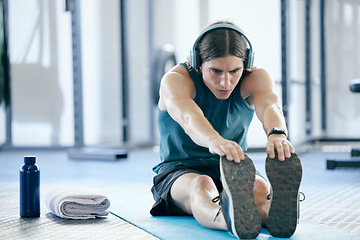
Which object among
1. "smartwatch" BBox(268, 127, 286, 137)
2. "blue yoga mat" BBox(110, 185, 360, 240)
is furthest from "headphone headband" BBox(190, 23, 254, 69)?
"blue yoga mat" BBox(110, 185, 360, 240)

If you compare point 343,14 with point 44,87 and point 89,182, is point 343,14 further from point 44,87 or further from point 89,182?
point 89,182

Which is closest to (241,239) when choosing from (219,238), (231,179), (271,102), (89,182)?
(219,238)

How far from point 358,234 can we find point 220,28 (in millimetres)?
837

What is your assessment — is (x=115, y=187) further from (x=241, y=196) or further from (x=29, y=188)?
(x=241, y=196)

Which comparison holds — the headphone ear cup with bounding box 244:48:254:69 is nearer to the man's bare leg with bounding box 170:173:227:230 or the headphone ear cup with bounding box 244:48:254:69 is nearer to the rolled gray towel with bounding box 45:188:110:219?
the man's bare leg with bounding box 170:173:227:230

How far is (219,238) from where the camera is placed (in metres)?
1.63

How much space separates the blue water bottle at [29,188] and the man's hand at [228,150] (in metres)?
0.79

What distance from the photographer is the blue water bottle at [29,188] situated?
199 centimetres

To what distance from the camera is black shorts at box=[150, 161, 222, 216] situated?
196 cm

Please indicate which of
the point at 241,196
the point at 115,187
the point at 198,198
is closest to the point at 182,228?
the point at 198,198

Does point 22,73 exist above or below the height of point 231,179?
above

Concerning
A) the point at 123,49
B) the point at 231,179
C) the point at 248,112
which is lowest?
the point at 231,179

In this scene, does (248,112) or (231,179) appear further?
(248,112)

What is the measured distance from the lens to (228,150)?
1.54 m
